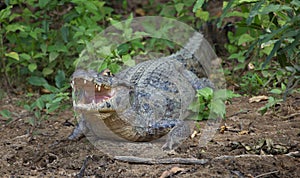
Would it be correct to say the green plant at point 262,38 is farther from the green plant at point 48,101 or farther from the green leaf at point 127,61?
the green plant at point 48,101

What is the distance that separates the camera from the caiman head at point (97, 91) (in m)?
3.97

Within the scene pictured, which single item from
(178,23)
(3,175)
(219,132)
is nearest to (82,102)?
(3,175)

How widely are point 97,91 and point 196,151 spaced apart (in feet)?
2.93

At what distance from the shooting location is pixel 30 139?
4.71 metres

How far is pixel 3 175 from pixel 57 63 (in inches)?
105

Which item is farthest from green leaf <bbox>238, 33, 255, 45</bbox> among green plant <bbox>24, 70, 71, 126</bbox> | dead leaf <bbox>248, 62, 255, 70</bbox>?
green plant <bbox>24, 70, 71, 126</bbox>

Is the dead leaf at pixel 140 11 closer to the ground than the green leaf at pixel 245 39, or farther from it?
farther from it

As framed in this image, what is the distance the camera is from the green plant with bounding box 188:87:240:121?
4836 mm

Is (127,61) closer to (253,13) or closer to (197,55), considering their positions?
(197,55)

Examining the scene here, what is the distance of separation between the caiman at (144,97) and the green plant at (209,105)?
0.70ft

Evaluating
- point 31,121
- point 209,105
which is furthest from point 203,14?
point 31,121

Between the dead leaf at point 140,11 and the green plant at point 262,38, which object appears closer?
the green plant at point 262,38

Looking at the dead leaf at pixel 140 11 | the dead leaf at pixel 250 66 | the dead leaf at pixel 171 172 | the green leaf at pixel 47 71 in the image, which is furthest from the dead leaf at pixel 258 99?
the dead leaf at pixel 140 11

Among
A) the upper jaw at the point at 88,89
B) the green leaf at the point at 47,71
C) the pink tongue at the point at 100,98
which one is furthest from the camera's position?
the green leaf at the point at 47,71
